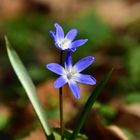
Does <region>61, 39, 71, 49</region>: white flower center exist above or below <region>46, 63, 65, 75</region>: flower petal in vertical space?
above

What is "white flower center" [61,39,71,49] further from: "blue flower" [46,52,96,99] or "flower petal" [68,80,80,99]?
"flower petal" [68,80,80,99]

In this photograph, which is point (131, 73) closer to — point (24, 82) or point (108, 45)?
point (108, 45)

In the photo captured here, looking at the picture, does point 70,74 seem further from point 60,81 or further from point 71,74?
point 60,81

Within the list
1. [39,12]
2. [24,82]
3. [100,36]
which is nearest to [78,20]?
[100,36]

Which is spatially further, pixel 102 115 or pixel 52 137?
pixel 102 115

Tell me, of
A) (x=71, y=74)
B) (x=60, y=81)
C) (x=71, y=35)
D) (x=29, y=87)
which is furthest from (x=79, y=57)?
(x=60, y=81)

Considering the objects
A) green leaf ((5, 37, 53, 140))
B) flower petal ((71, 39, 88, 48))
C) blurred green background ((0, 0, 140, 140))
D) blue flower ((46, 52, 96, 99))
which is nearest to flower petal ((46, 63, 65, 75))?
blue flower ((46, 52, 96, 99))

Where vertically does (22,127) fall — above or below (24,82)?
below
